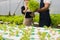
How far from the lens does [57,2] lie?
8750mm

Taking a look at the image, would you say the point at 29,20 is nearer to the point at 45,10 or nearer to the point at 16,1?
the point at 45,10

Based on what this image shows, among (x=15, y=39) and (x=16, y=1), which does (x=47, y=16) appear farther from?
(x=16, y=1)

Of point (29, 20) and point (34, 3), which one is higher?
point (34, 3)

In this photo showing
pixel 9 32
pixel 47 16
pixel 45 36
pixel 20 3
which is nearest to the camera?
pixel 45 36

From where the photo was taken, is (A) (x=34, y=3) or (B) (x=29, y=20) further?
(B) (x=29, y=20)

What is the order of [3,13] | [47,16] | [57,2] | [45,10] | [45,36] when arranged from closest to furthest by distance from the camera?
[45,36] < [45,10] < [47,16] < [57,2] < [3,13]

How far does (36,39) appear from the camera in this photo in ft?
5.60

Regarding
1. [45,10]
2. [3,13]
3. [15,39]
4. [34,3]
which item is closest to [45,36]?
[15,39]

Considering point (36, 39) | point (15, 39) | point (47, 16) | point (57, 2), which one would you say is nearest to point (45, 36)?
point (36, 39)

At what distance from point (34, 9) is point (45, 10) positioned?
2.10 ft

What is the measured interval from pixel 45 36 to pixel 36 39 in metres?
0.10

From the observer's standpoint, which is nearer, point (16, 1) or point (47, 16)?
point (47, 16)

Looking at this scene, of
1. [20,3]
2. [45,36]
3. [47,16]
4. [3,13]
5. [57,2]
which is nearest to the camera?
[45,36]

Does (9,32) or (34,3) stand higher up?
Result: (34,3)
